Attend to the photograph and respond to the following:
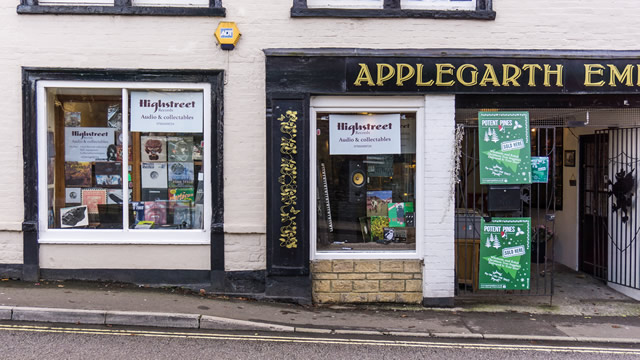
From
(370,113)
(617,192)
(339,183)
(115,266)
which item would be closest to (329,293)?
(339,183)

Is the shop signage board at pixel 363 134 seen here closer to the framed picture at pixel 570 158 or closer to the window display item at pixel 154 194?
the window display item at pixel 154 194

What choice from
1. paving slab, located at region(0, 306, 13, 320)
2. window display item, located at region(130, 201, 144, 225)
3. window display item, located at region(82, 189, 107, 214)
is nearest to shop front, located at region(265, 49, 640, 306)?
window display item, located at region(130, 201, 144, 225)

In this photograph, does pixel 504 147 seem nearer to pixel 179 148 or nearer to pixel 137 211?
pixel 179 148

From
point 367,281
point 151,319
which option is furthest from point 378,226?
point 151,319

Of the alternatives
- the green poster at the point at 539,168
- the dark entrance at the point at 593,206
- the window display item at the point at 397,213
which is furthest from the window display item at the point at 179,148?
the dark entrance at the point at 593,206

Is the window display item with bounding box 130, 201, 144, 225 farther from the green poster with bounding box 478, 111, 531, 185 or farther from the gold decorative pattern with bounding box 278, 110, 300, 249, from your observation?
the green poster with bounding box 478, 111, 531, 185

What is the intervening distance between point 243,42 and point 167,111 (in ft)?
5.07

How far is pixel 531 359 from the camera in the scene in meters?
5.60

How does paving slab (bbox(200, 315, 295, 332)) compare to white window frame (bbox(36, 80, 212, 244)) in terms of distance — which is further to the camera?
white window frame (bbox(36, 80, 212, 244))

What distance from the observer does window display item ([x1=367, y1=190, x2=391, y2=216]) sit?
8.04 m

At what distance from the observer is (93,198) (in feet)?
26.5

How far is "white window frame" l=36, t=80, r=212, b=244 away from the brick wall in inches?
71.2

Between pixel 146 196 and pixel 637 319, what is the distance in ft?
24.2

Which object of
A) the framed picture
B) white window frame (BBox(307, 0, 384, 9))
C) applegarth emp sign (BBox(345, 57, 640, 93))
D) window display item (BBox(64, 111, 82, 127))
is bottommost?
the framed picture
